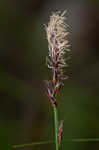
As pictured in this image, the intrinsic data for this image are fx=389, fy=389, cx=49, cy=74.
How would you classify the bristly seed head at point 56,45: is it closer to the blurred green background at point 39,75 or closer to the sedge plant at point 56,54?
the sedge plant at point 56,54

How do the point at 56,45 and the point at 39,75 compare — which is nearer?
the point at 56,45

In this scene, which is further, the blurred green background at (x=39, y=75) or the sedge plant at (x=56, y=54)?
the blurred green background at (x=39, y=75)

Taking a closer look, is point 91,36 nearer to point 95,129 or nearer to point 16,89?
point 16,89

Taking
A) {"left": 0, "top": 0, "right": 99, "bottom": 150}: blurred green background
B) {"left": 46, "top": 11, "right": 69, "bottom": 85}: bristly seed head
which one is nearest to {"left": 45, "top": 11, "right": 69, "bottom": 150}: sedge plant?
{"left": 46, "top": 11, "right": 69, "bottom": 85}: bristly seed head

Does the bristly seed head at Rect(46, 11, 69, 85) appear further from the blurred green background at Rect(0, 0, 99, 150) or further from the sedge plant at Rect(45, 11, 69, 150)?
the blurred green background at Rect(0, 0, 99, 150)

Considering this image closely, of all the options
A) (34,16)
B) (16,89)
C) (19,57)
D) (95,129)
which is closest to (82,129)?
(95,129)

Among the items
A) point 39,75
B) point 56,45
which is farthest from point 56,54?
point 39,75

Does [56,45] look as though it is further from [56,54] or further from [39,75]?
[39,75]

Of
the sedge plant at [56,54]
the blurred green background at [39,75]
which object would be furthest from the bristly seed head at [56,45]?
the blurred green background at [39,75]
